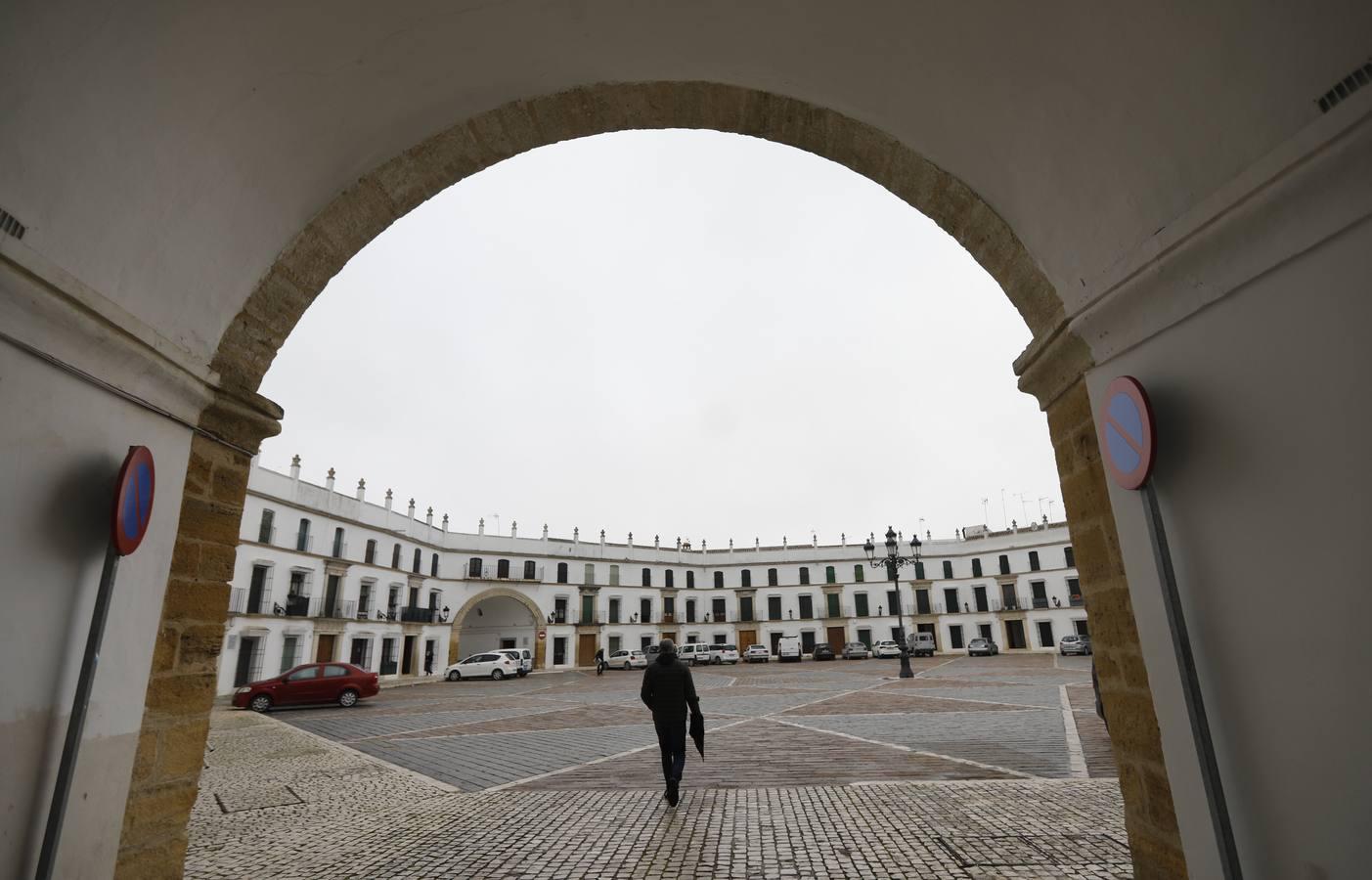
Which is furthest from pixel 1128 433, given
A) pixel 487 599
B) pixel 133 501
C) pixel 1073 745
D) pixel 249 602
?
pixel 487 599

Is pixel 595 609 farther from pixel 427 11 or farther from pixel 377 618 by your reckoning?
pixel 427 11

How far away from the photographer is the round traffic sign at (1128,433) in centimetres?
247

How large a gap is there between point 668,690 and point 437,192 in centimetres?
454

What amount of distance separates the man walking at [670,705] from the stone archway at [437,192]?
11.6 ft

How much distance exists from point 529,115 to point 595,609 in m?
40.2

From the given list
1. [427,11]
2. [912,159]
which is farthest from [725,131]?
[427,11]

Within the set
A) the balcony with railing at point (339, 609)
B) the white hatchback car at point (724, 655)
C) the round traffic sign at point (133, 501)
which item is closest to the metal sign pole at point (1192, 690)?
the round traffic sign at point (133, 501)

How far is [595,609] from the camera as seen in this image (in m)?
41.8

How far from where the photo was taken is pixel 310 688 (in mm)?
16141

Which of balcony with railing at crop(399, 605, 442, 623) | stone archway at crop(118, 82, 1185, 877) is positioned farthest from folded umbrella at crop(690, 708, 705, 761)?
balcony with railing at crop(399, 605, 442, 623)

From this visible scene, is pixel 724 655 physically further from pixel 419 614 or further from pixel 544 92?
pixel 544 92

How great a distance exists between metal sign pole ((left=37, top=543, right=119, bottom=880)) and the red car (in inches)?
614

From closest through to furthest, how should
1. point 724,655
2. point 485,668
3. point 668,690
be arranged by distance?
point 668,690 → point 485,668 → point 724,655

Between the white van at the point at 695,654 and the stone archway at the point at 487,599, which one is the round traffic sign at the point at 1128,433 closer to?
the white van at the point at 695,654
